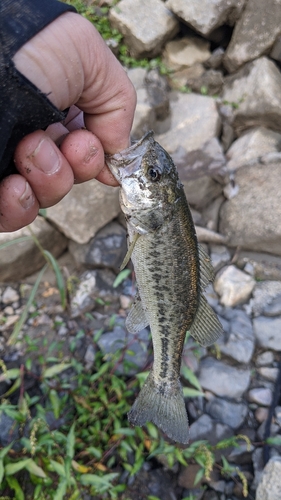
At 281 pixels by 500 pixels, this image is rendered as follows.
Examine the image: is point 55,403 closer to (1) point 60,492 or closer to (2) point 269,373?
(1) point 60,492

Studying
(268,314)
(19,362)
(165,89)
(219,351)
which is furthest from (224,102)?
(19,362)

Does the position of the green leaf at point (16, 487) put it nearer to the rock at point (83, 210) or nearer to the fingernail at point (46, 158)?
the fingernail at point (46, 158)

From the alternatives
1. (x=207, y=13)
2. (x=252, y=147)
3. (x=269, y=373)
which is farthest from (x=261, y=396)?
(x=207, y=13)

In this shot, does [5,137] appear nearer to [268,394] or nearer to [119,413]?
[119,413]

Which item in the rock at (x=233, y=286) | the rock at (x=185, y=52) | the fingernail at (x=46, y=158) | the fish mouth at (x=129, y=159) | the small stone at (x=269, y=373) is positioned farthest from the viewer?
the rock at (x=185, y=52)

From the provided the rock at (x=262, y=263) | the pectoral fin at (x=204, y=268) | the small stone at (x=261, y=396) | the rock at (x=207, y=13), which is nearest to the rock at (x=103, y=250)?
the rock at (x=262, y=263)

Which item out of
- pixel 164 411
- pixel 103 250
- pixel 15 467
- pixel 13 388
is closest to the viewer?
pixel 164 411
